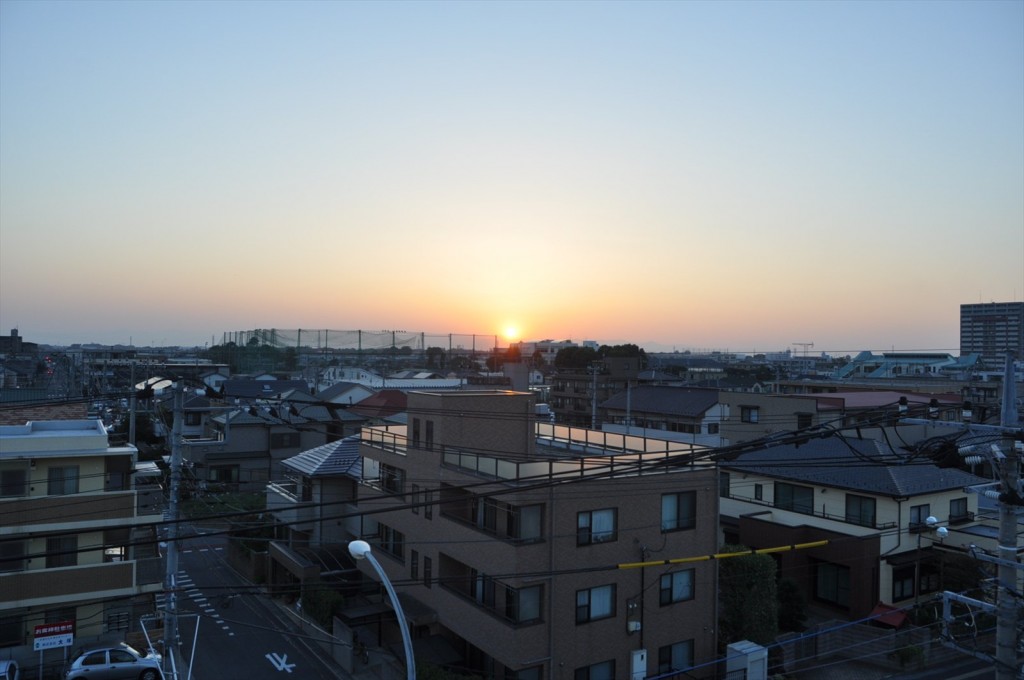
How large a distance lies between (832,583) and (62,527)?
1855cm

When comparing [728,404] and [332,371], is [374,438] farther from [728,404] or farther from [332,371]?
[332,371]

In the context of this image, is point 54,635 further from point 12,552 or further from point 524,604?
point 524,604

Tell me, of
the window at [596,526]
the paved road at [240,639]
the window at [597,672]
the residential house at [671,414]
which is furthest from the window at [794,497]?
the paved road at [240,639]

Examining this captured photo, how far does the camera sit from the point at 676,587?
14750 millimetres

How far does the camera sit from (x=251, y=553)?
22047mm

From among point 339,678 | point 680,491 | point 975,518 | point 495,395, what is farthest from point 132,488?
point 975,518

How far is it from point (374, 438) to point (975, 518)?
17.3m

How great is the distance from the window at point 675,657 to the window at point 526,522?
3.80 m

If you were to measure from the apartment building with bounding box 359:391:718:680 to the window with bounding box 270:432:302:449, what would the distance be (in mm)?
18468

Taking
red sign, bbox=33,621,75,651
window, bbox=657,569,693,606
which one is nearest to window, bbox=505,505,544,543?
window, bbox=657,569,693,606

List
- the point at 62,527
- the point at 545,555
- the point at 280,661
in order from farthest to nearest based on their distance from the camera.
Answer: the point at 280,661, the point at 62,527, the point at 545,555

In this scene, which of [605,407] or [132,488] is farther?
[605,407]

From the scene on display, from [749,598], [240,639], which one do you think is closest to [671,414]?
[749,598]

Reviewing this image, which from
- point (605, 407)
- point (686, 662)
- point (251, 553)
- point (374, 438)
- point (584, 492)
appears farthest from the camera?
point (605, 407)
